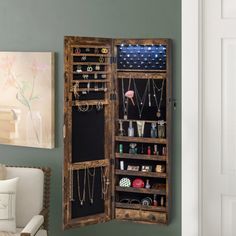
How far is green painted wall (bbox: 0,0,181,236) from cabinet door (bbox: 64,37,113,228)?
23cm

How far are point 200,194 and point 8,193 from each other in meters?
1.48

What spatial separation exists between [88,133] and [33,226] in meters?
0.87

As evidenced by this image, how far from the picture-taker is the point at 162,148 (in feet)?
13.5

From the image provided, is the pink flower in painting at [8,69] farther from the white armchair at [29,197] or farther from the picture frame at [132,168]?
the picture frame at [132,168]

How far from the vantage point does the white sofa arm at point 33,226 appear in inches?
147

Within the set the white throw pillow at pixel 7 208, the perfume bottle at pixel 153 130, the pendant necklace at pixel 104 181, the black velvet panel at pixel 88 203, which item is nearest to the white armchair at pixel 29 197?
the white throw pillow at pixel 7 208

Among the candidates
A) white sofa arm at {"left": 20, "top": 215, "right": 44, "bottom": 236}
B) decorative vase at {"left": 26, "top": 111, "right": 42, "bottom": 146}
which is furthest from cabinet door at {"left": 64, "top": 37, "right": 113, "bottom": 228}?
decorative vase at {"left": 26, "top": 111, "right": 42, "bottom": 146}

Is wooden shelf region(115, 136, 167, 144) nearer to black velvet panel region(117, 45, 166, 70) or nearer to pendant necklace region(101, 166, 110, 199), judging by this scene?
pendant necklace region(101, 166, 110, 199)

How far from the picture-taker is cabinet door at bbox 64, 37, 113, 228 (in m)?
4.03

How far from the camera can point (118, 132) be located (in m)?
4.22

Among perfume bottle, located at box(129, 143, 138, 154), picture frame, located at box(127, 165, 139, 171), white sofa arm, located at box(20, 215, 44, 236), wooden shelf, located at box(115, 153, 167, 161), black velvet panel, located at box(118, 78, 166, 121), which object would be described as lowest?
white sofa arm, located at box(20, 215, 44, 236)

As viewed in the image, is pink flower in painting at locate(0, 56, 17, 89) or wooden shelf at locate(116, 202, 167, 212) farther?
pink flower in painting at locate(0, 56, 17, 89)

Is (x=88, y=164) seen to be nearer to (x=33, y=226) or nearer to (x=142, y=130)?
(x=142, y=130)

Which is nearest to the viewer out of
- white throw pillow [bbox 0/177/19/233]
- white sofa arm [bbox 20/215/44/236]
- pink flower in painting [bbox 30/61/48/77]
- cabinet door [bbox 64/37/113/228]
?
white sofa arm [bbox 20/215/44/236]
